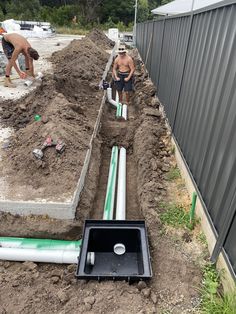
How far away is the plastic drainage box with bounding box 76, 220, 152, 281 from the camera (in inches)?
126

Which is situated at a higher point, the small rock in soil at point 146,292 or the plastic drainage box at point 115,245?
the small rock in soil at point 146,292

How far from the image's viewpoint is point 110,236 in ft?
11.0

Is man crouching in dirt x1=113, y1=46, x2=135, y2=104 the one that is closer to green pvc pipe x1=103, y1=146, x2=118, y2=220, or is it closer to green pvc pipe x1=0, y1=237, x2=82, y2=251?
green pvc pipe x1=103, y1=146, x2=118, y2=220

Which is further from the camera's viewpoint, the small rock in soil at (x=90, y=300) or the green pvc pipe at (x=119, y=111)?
the green pvc pipe at (x=119, y=111)

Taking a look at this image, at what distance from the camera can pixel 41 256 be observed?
3207 mm

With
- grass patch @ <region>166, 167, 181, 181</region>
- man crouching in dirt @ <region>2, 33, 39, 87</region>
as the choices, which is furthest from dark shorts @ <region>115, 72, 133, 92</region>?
grass patch @ <region>166, 167, 181, 181</region>

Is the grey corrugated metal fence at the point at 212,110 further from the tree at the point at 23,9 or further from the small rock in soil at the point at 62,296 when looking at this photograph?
the tree at the point at 23,9

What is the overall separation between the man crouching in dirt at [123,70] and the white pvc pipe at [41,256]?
19.5ft

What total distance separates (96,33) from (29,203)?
19447mm

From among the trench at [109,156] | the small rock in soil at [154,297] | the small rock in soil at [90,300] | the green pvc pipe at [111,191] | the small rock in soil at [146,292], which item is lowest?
the trench at [109,156]

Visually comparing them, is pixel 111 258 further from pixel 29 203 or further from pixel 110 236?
pixel 29 203

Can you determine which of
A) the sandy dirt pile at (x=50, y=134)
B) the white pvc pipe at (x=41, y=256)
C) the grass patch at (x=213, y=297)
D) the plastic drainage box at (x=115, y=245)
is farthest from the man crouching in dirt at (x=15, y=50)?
the grass patch at (x=213, y=297)

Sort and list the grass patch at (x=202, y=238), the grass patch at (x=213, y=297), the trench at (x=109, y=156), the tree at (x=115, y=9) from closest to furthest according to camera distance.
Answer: the grass patch at (x=213, y=297) → the grass patch at (x=202, y=238) → the trench at (x=109, y=156) → the tree at (x=115, y=9)

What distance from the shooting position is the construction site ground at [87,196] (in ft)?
8.30
